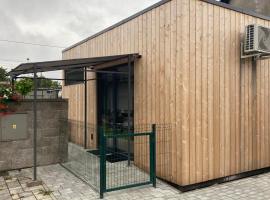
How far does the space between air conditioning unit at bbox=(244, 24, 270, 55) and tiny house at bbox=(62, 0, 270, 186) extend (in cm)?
29

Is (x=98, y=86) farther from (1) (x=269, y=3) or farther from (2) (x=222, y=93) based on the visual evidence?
(1) (x=269, y=3)

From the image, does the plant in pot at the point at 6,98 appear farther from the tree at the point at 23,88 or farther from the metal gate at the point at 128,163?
the metal gate at the point at 128,163

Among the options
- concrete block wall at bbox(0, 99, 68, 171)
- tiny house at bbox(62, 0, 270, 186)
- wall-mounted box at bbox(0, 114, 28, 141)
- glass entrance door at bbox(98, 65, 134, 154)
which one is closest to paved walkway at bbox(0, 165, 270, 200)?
tiny house at bbox(62, 0, 270, 186)

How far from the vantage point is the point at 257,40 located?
19.4 ft

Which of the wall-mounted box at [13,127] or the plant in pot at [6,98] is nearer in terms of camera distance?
the plant in pot at [6,98]

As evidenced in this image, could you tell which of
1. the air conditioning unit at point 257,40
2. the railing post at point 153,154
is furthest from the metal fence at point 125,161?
the air conditioning unit at point 257,40

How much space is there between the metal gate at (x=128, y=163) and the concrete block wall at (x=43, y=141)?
4.91 feet

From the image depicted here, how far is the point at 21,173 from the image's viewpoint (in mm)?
6633

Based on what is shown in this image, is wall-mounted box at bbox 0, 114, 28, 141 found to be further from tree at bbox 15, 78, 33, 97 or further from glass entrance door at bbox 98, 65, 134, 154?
glass entrance door at bbox 98, 65, 134, 154

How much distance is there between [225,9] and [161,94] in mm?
2397

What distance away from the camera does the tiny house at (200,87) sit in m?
5.53

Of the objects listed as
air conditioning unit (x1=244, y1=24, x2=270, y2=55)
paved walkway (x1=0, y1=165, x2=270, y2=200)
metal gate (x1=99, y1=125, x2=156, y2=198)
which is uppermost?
air conditioning unit (x1=244, y1=24, x2=270, y2=55)

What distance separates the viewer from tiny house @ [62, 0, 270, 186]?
5.53 meters

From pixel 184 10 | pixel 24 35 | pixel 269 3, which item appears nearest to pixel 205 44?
pixel 184 10
